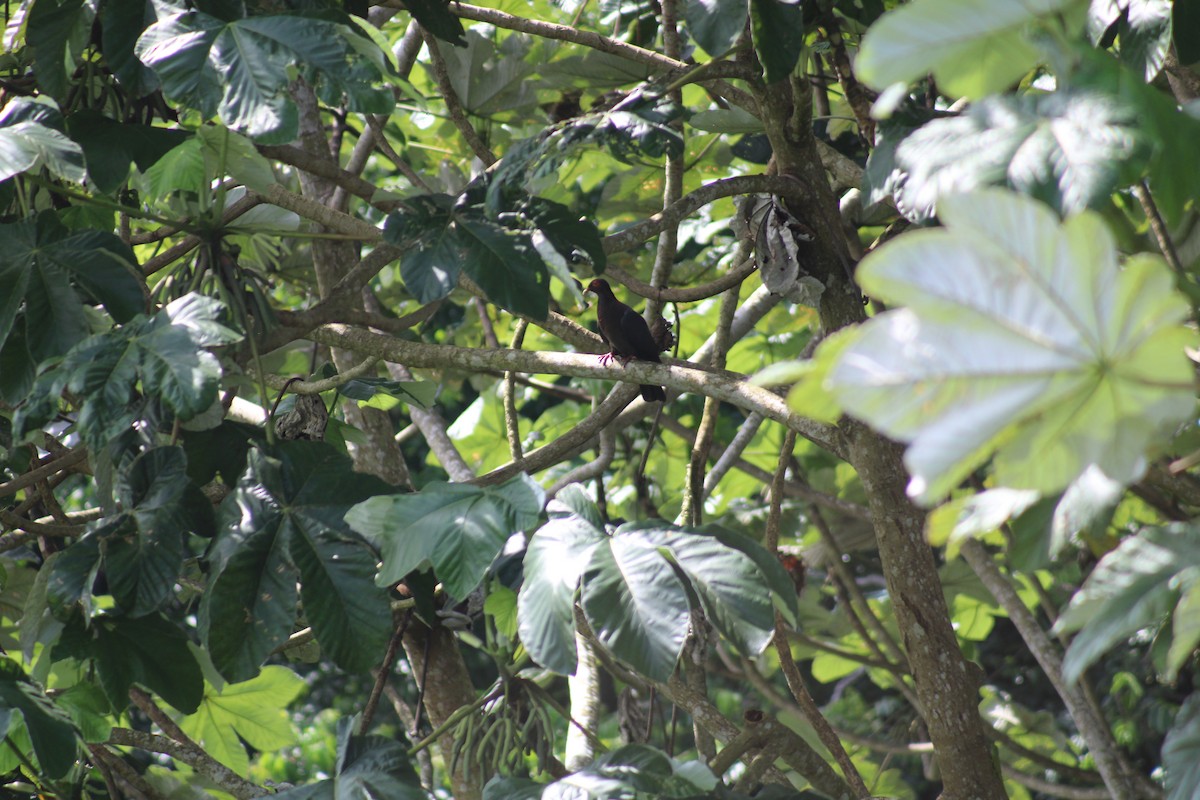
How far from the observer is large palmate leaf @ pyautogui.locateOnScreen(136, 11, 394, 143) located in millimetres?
1326

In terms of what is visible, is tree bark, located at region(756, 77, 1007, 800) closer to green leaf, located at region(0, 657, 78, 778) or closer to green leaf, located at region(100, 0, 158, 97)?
green leaf, located at region(100, 0, 158, 97)

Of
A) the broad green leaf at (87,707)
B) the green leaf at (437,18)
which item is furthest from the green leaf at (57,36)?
the broad green leaf at (87,707)

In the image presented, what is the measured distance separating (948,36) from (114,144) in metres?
1.24

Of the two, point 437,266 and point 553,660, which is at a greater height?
point 437,266

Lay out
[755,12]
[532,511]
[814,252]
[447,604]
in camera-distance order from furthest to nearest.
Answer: [447,604]
[814,252]
[755,12]
[532,511]

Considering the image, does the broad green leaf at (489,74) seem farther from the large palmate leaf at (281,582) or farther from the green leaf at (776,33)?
the large palmate leaf at (281,582)

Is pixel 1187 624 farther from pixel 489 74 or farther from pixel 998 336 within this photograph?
pixel 489 74

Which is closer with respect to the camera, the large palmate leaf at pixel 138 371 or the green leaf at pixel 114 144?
the large palmate leaf at pixel 138 371

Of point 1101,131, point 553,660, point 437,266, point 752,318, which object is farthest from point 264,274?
point 1101,131

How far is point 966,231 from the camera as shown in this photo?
0.69 metres

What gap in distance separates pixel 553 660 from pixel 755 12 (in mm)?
856

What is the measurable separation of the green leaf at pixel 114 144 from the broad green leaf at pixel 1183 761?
4.65 feet

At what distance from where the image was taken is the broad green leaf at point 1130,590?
82 centimetres

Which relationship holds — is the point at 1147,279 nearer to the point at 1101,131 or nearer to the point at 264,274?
the point at 1101,131
